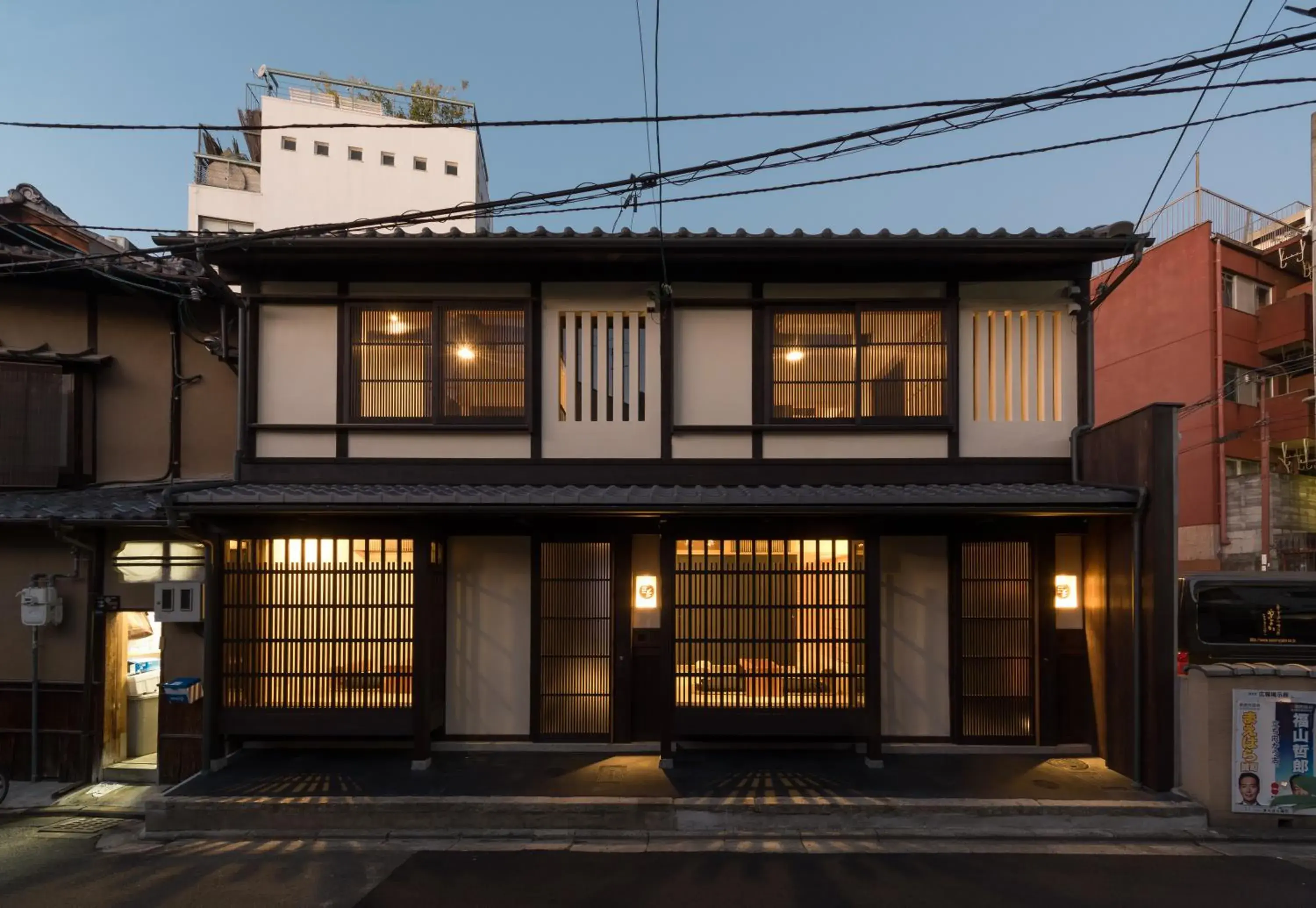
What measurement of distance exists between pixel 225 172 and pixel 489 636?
31.9m

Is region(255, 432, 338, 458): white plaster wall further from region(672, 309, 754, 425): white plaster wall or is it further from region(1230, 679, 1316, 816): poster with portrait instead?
region(1230, 679, 1316, 816): poster with portrait

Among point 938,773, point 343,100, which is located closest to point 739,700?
point 938,773

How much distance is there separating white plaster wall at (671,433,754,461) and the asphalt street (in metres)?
4.48

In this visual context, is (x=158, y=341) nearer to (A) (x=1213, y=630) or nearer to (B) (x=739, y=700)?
(B) (x=739, y=700)

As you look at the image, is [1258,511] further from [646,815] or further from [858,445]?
[646,815]

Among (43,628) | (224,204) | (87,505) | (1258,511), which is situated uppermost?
(224,204)

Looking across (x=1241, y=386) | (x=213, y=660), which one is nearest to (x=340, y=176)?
(x=213, y=660)

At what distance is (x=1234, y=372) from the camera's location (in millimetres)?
20953

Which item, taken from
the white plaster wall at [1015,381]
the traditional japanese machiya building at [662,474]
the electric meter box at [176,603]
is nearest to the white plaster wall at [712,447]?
the traditional japanese machiya building at [662,474]

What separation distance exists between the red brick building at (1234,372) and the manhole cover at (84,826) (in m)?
25.3

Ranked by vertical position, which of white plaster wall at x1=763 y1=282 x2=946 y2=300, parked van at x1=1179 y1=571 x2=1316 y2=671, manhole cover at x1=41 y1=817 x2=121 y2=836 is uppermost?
white plaster wall at x1=763 y1=282 x2=946 y2=300

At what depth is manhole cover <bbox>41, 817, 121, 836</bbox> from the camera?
23.7 feet

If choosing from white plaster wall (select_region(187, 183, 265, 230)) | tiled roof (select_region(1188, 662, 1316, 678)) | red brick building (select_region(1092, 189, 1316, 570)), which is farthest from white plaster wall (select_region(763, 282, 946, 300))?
white plaster wall (select_region(187, 183, 265, 230))

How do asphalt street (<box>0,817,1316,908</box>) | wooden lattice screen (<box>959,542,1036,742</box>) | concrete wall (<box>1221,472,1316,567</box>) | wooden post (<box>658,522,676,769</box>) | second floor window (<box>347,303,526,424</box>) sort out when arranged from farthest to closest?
1. concrete wall (<box>1221,472,1316,567</box>)
2. second floor window (<box>347,303,526,424</box>)
3. wooden lattice screen (<box>959,542,1036,742</box>)
4. wooden post (<box>658,522,676,769</box>)
5. asphalt street (<box>0,817,1316,908</box>)
